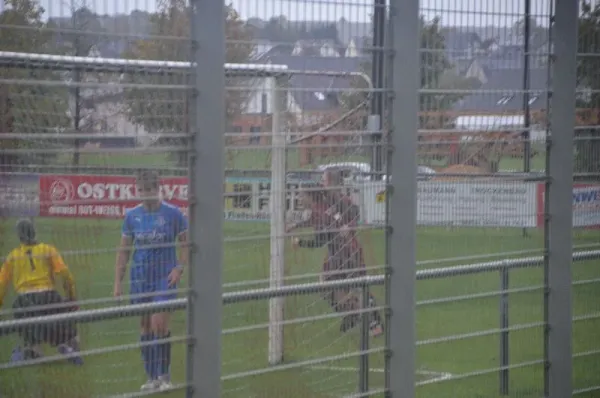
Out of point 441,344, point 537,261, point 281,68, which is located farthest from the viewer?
point 537,261

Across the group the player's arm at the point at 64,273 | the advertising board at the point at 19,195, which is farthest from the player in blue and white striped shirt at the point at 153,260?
the advertising board at the point at 19,195

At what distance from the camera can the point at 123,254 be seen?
474 centimetres

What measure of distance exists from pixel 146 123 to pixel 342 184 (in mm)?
1174

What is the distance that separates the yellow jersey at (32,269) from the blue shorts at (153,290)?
12.1 inches

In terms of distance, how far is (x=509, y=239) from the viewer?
6.80 meters

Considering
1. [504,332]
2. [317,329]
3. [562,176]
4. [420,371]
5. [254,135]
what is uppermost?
[254,135]

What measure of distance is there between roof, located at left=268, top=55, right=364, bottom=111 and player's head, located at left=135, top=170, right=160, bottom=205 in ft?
3.10

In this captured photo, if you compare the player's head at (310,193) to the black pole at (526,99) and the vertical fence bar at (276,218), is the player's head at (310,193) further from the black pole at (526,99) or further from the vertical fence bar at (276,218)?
the black pole at (526,99)

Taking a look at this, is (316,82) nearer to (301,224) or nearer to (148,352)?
(301,224)

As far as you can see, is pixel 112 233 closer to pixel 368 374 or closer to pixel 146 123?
pixel 146 123

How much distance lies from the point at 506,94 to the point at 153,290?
2.75 metres

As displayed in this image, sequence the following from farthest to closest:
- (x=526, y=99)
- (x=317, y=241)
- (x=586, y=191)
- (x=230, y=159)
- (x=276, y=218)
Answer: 1. (x=586, y=191)
2. (x=526, y=99)
3. (x=317, y=241)
4. (x=276, y=218)
5. (x=230, y=159)

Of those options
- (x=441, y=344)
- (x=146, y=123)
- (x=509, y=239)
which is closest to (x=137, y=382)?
(x=146, y=123)

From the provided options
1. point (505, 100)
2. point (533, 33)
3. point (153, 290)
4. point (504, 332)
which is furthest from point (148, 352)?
point (533, 33)
